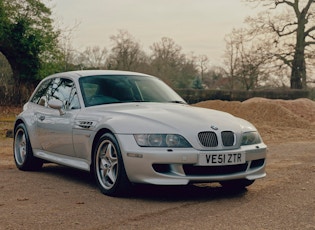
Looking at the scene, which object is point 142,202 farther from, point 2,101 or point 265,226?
point 2,101

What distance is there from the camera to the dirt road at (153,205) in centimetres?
460

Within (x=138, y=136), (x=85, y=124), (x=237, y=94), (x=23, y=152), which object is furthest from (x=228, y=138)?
(x=237, y=94)

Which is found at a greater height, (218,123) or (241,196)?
(218,123)

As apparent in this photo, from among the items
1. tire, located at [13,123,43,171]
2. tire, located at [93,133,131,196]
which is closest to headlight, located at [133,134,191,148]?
tire, located at [93,133,131,196]

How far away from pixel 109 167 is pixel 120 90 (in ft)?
4.47

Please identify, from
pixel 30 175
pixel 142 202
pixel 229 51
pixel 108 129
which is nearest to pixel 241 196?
pixel 142 202

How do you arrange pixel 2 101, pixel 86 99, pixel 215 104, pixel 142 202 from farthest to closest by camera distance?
pixel 2 101 < pixel 215 104 < pixel 86 99 < pixel 142 202

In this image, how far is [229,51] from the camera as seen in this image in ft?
194

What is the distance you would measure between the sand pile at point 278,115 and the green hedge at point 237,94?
720 centimetres

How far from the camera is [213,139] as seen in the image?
5.67m

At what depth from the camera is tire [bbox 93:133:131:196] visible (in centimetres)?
571

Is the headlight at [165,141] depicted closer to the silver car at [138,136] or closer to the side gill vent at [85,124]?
the silver car at [138,136]

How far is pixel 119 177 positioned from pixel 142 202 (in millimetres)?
377

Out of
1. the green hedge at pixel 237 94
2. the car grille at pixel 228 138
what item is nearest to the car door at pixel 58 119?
the car grille at pixel 228 138
